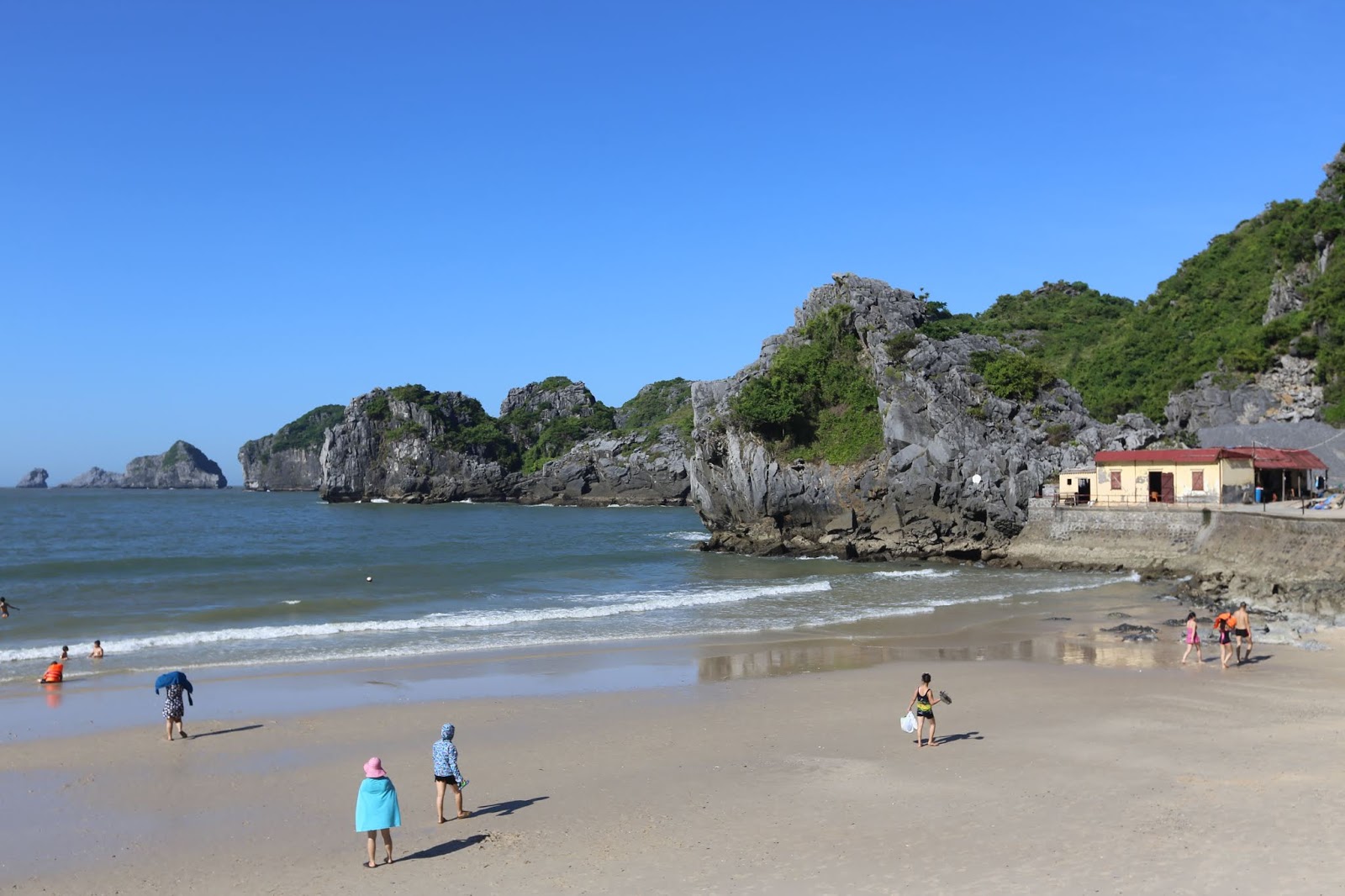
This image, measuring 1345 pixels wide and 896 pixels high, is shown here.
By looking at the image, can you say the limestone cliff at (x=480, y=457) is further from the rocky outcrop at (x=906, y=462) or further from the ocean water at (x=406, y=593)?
the rocky outcrop at (x=906, y=462)

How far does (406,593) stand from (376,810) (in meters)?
29.0

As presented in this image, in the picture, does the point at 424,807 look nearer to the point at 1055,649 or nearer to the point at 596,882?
the point at 596,882

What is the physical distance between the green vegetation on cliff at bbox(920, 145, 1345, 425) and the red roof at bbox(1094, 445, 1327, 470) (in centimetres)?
1141

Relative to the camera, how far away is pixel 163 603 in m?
35.8

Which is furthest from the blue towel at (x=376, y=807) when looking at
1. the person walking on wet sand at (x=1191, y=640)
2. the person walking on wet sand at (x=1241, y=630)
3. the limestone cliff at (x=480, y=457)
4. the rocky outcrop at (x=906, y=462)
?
the limestone cliff at (x=480, y=457)

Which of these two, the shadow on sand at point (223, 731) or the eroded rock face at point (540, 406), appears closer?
the shadow on sand at point (223, 731)

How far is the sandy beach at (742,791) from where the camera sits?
10.3 metres

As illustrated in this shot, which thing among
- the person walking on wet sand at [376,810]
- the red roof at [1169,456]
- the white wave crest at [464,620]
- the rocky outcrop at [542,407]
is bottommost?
the white wave crest at [464,620]

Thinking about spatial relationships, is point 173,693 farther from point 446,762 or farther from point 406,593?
point 406,593

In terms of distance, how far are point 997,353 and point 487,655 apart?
41318 mm

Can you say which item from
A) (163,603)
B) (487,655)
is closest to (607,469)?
(163,603)

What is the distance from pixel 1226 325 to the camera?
72812mm

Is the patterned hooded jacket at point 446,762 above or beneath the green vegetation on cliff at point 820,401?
beneath

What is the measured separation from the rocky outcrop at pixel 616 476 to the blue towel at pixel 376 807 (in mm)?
108812
